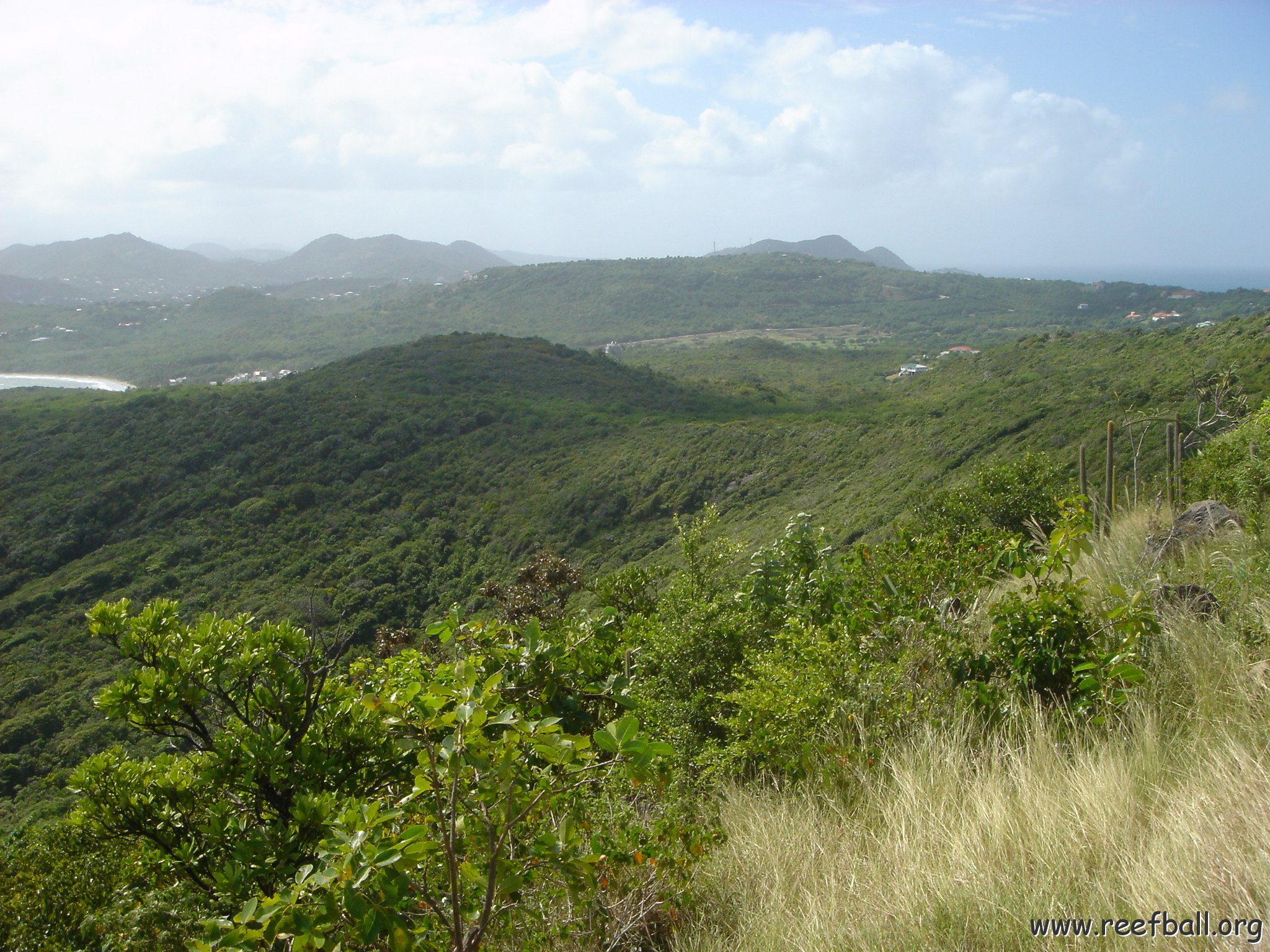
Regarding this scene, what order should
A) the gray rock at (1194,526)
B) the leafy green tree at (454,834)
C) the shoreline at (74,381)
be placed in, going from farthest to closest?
the shoreline at (74,381) < the gray rock at (1194,526) < the leafy green tree at (454,834)

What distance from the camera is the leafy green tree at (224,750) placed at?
232 cm

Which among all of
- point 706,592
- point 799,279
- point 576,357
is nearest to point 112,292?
point 799,279

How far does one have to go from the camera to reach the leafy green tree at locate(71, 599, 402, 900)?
2318 millimetres

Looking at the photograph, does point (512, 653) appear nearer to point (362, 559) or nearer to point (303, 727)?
point (303, 727)

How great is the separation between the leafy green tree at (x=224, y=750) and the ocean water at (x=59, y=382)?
231 feet

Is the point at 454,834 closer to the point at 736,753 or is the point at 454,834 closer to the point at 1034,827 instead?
the point at 1034,827

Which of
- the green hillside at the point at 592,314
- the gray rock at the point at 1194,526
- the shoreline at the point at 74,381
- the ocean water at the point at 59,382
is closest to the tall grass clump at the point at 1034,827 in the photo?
the gray rock at the point at 1194,526

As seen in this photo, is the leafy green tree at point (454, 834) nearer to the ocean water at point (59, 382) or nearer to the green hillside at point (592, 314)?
the ocean water at point (59, 382)

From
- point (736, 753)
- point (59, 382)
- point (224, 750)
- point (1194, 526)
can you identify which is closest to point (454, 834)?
point (224, 750)

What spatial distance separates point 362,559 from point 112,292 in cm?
19600

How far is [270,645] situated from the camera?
2.56m

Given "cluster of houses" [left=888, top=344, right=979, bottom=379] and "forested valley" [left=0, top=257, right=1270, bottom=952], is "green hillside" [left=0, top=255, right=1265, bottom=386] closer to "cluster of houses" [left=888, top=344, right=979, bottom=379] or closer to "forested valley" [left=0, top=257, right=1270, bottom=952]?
"cluster of houses" [left=888, top=344, right=979, bottom=379]

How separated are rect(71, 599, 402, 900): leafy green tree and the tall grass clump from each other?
1263 mm

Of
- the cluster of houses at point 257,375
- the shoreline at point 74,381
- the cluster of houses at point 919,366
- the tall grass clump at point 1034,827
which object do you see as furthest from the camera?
the cluster of houses at point 257,375
